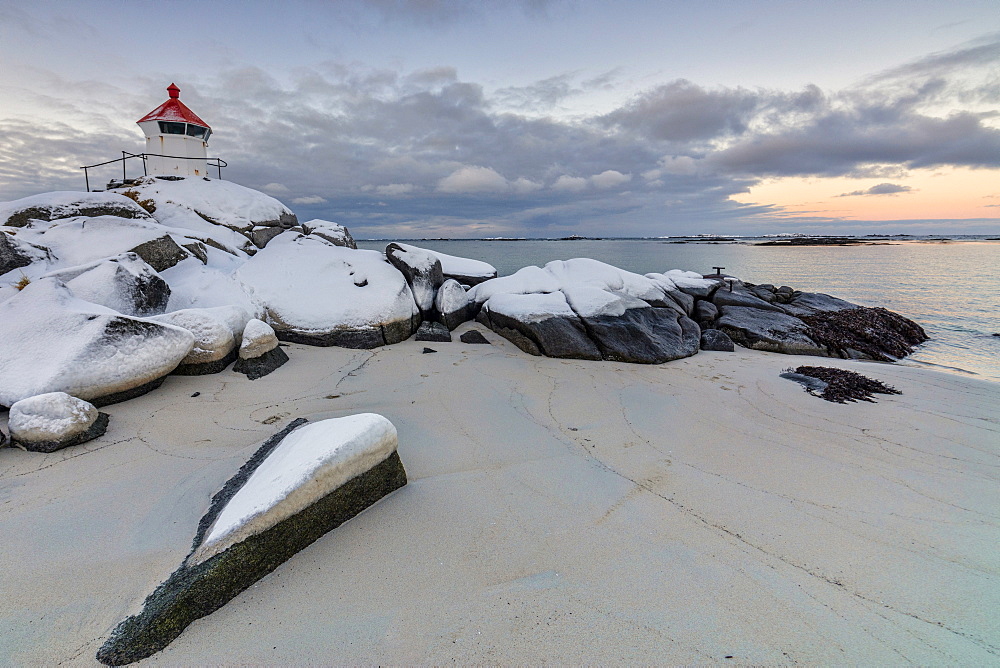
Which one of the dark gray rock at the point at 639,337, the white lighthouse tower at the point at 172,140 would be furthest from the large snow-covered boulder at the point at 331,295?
the white lighthouse tower at the point at 172,140

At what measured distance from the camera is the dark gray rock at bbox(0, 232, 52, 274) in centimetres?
585

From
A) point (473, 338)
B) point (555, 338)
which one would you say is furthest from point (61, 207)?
point (555, 338)

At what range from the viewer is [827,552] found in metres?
2.45

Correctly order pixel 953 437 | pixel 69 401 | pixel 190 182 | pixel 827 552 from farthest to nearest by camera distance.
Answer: pixel 190 182
pixel 953 437
pixel 69 401
pixel 827 552

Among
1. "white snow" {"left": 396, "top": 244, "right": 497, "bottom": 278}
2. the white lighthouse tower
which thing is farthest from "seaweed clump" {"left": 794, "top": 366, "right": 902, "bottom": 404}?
the white lighthouse tower

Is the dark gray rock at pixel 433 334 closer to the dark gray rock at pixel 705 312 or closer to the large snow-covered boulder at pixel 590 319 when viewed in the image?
the large snow-covered boulder at pixel 590 319

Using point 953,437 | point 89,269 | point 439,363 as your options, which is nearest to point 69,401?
point 89,269

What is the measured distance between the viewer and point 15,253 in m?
5.95

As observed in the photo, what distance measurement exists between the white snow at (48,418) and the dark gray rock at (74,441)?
22 millimetres

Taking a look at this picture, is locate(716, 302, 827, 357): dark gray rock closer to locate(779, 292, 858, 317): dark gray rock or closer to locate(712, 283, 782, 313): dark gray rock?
locate(712, 283, 782, 313): dark gray rock

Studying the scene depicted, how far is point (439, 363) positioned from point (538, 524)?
3792 mm

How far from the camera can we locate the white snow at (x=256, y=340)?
5445 mm

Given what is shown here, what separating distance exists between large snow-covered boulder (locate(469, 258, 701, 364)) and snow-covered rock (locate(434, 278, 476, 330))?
379mm

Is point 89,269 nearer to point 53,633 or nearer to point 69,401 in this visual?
point 69,401
